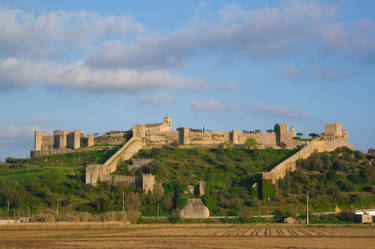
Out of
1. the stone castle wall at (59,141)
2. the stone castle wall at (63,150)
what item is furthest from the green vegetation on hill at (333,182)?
the stone castle wall at (59,141)

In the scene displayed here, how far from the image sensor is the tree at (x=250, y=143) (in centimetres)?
6612

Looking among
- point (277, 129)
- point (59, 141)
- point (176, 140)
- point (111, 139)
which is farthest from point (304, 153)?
point (59, 141)

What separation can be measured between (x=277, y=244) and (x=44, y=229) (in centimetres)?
1805

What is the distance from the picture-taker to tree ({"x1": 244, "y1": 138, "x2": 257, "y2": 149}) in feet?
217

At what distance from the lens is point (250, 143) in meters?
66.6

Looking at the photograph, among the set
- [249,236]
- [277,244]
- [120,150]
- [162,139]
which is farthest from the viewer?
[162,139]

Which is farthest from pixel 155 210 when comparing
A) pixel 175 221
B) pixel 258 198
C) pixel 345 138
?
pixel 345 138

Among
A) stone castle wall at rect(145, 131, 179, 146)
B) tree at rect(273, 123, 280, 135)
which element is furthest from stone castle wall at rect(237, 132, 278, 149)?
stone castle wall at rect(145, 131, 179, 146)

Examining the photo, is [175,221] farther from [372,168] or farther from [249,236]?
[372,168]

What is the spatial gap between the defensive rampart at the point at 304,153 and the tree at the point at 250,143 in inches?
269

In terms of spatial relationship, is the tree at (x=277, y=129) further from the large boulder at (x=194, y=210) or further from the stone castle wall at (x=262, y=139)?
the large boulder at (x=194, y=210)

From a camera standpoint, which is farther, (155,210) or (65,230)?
(155,210)

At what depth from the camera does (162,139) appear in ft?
226

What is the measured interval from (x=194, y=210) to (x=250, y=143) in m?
21.5
